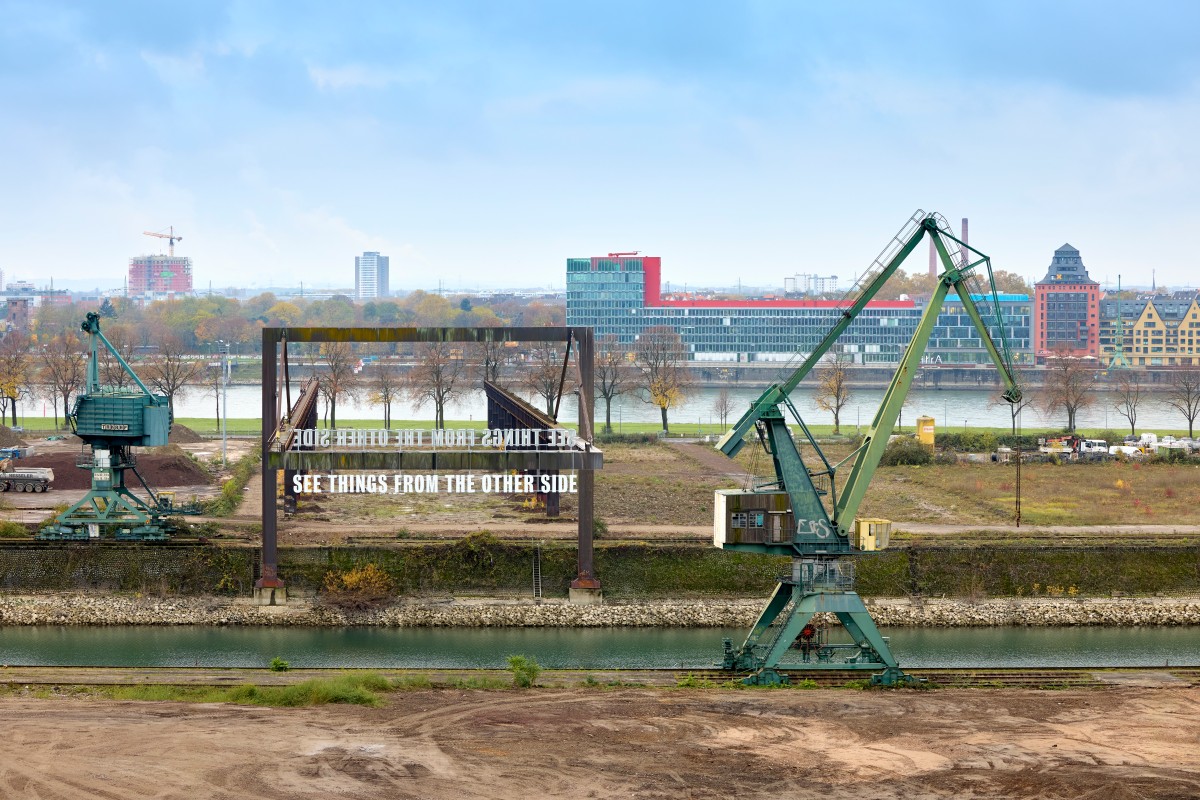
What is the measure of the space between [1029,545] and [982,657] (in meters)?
9.84

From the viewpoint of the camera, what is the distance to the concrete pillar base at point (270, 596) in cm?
4994

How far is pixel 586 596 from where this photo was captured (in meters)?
50.5

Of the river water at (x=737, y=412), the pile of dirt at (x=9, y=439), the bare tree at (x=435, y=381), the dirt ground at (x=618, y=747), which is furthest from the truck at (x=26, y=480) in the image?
the river water at (x=737, y=412)

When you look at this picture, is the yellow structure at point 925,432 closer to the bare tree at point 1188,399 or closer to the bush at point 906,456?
the bush at point 906,456

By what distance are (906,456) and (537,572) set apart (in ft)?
115

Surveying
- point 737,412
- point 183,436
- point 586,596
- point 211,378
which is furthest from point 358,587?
point 211,378

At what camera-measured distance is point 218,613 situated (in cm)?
4928

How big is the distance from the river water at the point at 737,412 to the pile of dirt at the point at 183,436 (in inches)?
876

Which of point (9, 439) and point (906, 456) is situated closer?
point (906, 456)

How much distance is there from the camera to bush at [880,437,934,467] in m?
81.4

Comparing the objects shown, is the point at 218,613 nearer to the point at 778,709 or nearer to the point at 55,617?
the point at 55,617

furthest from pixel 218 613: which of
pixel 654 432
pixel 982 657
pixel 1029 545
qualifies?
pixel 654 432

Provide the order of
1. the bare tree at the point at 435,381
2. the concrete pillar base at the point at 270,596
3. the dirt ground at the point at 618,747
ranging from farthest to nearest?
the bare tree at the point at 435,381 < the concrete pillar base at the point at 270,596 < the dirt ground at the point at 618,747

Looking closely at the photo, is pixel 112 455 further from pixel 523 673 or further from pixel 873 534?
pixel 873 534
